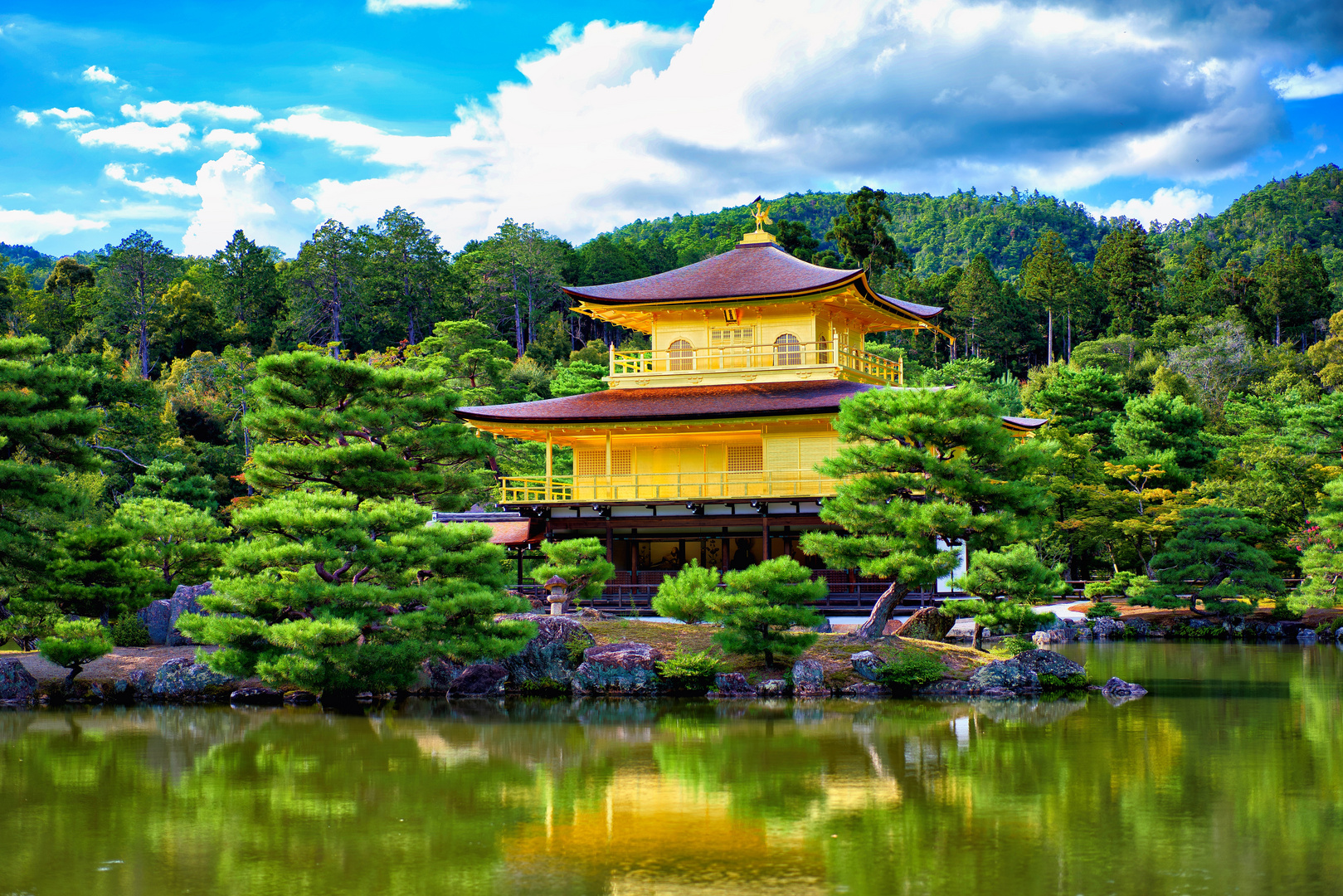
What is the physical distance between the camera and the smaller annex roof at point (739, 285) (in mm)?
28797

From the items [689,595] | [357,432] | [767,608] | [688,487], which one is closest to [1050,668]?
[767,608]

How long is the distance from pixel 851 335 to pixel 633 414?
8558 mm

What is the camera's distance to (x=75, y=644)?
63.5 ft

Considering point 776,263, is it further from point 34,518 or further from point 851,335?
point 34,518

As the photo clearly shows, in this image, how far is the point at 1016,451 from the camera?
A: 20609 millimetres

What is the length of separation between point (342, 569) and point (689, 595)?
591cm

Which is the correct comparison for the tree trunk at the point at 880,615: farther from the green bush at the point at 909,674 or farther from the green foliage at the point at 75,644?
the green foliage at the point at 75,644

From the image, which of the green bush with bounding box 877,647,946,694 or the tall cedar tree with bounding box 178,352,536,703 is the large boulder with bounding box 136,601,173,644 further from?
the green bush with bounding box 877,647,946,694

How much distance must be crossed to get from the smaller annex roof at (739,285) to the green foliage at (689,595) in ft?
33.4

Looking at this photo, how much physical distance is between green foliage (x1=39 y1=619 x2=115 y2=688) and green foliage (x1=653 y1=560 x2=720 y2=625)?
9.50 m

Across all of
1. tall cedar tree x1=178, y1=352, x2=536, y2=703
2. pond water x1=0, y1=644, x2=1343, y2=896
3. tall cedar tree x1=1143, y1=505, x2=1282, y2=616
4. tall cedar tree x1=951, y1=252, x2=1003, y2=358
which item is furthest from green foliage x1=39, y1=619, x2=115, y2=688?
tall cedar tree x1=951, y1=252, x2=1003, y2=358

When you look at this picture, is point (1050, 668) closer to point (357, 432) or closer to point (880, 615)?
point (880, 615)

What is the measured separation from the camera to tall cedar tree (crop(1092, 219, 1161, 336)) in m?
66.1

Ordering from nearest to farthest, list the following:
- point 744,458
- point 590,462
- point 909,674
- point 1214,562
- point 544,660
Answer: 1. point 909,674
2. point 544,660
3. point 744,458
4. point 590,462
5. point 1214,562
